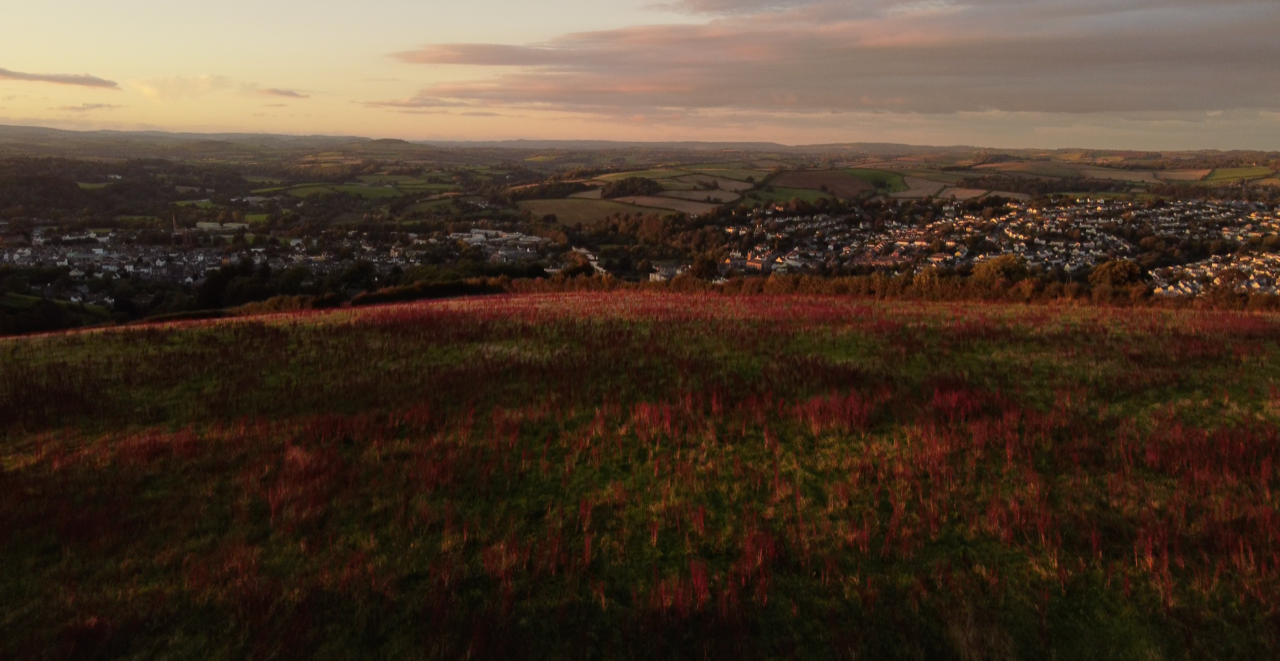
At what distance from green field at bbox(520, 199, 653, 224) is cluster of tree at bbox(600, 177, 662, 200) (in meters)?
4.60

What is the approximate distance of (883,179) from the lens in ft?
384

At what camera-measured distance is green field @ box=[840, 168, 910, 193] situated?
4377 inches

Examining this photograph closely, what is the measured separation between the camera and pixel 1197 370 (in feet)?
37.4

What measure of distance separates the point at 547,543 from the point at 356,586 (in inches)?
69.0

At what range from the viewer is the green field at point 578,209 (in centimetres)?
9519

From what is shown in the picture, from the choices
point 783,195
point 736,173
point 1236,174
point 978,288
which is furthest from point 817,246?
point 1236,174

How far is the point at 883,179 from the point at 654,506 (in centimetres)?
12282

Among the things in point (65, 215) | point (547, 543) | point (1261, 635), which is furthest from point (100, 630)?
point (65, 215)

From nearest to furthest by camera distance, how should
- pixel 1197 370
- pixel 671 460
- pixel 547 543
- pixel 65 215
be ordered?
pixel 547 543, pixel 671 460, pixel 1197 370, pixel 65 215

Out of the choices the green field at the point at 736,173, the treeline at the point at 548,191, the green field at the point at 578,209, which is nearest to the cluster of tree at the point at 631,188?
the green field at the point at 578,209

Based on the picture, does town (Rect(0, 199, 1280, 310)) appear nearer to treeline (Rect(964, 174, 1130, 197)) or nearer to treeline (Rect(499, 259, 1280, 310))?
treeline (Rect(499, 259, 1280, 310))

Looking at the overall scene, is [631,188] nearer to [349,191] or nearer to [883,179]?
[883,179]

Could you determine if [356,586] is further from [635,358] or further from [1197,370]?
[1197,370]

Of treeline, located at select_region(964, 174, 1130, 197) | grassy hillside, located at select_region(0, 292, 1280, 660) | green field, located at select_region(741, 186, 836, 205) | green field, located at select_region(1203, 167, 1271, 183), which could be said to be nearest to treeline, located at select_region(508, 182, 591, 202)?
green field, located at select_region(741, 186, 836, 205)
